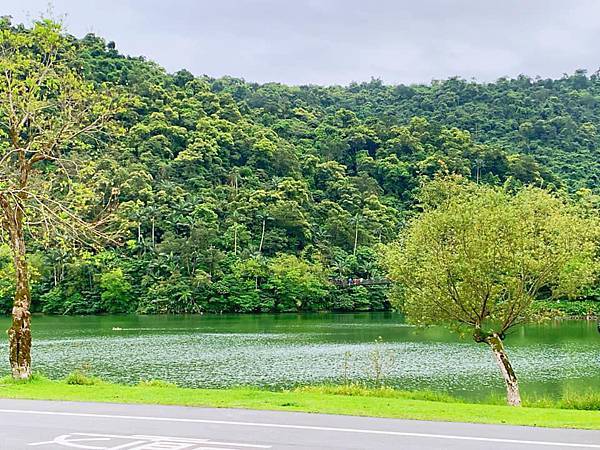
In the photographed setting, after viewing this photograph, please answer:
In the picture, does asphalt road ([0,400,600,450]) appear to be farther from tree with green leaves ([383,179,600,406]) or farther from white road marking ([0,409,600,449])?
tree with green leaves ([383,179,600,406])

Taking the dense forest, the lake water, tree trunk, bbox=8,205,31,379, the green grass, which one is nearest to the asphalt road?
the green grass

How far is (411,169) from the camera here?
11825cm

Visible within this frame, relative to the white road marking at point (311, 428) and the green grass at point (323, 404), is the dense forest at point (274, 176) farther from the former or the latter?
the white road marking at point (311, 428)

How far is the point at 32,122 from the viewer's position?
1747cm

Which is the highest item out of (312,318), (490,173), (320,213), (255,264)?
(490,173)

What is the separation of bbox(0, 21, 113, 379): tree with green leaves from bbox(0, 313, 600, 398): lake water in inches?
269

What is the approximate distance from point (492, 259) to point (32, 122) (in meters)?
12.4

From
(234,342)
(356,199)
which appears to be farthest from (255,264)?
(234,342)

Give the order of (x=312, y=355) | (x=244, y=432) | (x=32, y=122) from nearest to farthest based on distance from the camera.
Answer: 1. (x=244, y=432)
2. (x=32, y=122)
3. (x=312, y=355)

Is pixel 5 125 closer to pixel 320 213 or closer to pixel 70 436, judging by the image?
pixel 70 436

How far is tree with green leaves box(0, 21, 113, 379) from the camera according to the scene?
56.4 ft

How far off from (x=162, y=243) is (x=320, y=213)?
1021 inches

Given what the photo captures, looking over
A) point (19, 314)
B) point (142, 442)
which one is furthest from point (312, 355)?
point (142, 442)

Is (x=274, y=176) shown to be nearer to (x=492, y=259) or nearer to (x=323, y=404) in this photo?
(x=492, y=259)
